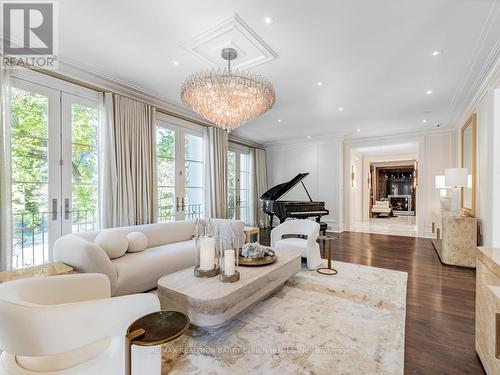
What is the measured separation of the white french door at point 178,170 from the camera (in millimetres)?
4746

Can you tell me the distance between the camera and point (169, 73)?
3.53 meters

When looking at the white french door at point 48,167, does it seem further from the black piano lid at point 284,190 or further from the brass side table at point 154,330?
the black piano lid at point 284,190

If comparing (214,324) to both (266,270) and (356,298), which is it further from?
(356,298)

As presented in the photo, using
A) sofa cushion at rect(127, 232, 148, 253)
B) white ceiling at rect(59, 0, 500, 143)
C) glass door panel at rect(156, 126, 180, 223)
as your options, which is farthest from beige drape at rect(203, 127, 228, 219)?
sofa cushion at rect(127, 232, 148, 253)

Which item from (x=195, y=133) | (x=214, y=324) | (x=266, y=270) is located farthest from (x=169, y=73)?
(x=214, y=324)

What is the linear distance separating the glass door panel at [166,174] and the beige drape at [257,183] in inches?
137

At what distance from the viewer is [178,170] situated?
16.6 ft

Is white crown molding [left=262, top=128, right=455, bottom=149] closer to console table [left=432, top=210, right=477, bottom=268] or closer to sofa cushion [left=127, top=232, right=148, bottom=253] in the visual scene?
console table [left=432, top=210, right=477, bottom=268]

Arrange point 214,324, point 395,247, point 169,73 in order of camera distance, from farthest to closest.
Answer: point 395,247, point 169,73, point 214,324

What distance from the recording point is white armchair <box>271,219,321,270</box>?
3684 mm

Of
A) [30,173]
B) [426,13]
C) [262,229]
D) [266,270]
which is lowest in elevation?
[262,229]

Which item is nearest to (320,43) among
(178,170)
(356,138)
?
(178,170)

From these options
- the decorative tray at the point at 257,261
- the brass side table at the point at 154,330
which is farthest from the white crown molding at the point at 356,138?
the brass side table at the point at 154,330

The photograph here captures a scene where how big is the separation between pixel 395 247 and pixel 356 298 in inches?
128
